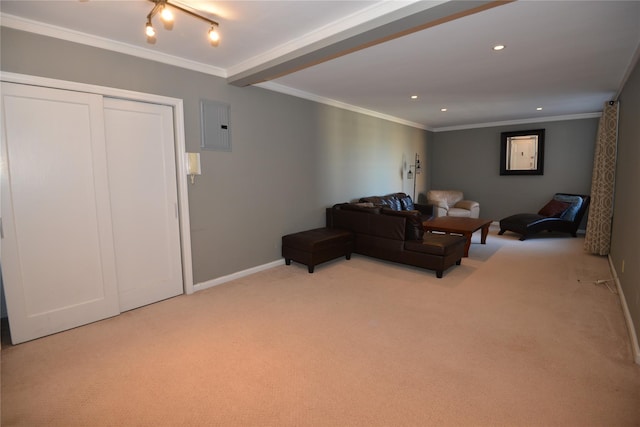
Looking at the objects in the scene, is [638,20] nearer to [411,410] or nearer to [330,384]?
[411,410]

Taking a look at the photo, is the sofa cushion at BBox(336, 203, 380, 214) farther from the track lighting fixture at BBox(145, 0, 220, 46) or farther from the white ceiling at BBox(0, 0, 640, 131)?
the track lighting fixture at BBox(145, 0, 220, 46)

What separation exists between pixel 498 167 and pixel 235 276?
21.5 feet

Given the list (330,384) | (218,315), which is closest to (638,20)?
(330,384)

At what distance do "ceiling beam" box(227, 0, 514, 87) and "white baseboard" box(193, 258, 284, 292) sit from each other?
2325mm

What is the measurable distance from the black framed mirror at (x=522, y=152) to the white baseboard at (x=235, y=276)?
5843 millimetres

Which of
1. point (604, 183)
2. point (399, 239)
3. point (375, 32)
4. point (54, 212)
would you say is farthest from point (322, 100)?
point (604, 183)

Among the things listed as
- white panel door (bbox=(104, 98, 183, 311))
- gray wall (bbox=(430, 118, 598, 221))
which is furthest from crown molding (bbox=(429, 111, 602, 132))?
white panel door (bbox=(104, 98, 183, 311))

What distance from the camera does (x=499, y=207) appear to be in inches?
303

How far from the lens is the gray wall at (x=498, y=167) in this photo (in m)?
6.62

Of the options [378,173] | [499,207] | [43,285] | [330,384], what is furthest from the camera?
[499,207]

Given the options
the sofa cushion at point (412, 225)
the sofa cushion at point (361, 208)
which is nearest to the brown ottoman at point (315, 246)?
the sofa cushion at point (361, 208)

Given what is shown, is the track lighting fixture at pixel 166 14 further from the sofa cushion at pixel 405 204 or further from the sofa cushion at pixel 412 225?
the sofa cushion at pixel 405 204

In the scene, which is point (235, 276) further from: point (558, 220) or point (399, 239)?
point (558, 220)

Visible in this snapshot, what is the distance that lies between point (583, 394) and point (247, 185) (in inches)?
140
